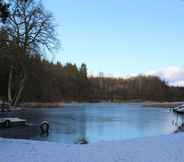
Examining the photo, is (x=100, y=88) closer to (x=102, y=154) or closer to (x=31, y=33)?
(x=31, y=33)

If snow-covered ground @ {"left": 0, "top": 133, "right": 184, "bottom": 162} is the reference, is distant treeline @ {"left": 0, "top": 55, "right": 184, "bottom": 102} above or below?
above

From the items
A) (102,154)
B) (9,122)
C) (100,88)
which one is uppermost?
(100,88)

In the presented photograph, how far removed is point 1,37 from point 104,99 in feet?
358

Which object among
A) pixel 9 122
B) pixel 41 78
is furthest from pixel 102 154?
pixel 41 78

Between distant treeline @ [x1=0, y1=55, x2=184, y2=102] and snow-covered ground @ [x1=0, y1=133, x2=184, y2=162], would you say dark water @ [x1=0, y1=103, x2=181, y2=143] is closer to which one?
snow-covered ground @ [x1=0, y1=133, x2=184, y2=162]

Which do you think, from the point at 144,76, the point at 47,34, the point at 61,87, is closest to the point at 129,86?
the point at 144,76

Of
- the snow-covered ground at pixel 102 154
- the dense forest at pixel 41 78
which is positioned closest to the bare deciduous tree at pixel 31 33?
the dense forest at pixel 41 78

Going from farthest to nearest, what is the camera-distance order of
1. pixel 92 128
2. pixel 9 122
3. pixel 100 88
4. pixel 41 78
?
pixel 100 88 < pixel 41 78 < pixel 92 128 < pixel 9 122

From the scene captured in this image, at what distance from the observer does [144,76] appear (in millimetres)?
165250

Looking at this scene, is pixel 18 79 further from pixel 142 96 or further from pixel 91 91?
pixel 142 96

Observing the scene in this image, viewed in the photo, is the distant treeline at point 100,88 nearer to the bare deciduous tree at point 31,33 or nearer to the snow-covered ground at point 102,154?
the bare deciduous tree at point 31,33

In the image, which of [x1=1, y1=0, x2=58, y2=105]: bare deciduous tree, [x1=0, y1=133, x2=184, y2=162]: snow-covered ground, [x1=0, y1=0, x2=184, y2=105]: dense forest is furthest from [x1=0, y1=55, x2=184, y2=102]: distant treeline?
[x1=0, y1=133, x2=184, y2=162]: snow-covered ground

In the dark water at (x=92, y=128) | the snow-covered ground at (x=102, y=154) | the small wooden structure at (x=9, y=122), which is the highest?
the snow-covered ground at (x=102, y=154)

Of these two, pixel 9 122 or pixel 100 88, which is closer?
pixel 9 122
